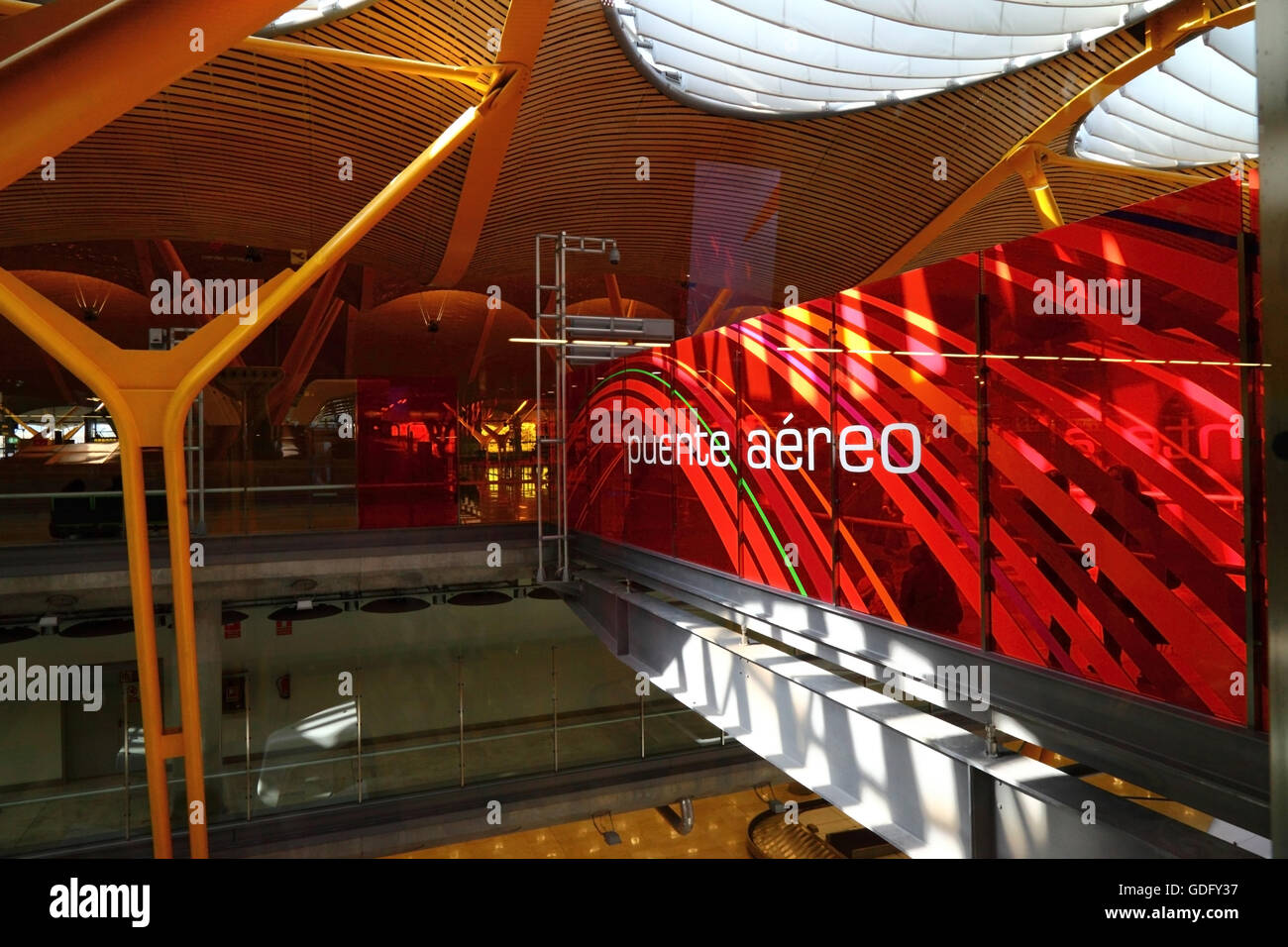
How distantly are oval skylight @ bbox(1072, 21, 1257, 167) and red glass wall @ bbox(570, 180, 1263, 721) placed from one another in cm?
1425

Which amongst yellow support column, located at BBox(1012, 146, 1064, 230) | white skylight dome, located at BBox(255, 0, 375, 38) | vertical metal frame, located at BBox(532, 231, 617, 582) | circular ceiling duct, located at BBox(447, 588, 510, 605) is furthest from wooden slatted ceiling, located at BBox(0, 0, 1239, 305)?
circular ceiling duct, located at BBox(447, 588, 510, 605)

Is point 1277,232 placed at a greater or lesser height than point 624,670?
greater

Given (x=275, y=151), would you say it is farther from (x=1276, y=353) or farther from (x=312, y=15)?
(x=1276, y=353)

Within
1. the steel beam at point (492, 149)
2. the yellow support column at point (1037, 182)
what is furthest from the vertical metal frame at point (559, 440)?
the yellow support column at point (1037, 182)

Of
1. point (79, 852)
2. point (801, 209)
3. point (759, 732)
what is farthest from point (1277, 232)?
point (801, 209)

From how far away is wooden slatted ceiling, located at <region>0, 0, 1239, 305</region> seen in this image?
1298 centimetres

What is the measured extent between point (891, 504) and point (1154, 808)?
206 cm

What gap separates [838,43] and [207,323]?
11.7m

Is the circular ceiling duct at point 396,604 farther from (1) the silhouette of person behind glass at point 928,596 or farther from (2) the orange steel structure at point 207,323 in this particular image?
(1) the silhouette of person behind glass at point 928,596

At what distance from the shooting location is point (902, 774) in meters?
4.64

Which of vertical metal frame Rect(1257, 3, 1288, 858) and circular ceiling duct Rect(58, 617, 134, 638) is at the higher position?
vertical metal frame Rect(1257, 3, 1288, 858)

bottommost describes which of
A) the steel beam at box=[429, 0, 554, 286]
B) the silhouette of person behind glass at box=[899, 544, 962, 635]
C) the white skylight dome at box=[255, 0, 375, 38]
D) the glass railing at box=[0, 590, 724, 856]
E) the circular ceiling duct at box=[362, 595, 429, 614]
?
the glass railing at box=[0, 590, 724, 856]

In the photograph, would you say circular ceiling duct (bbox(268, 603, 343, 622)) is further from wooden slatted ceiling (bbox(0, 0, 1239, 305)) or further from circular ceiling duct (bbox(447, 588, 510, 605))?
wooden slatted ceiling (bbox(0, 0, 1239, 305))

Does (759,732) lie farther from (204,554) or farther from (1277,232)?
(204,554)
